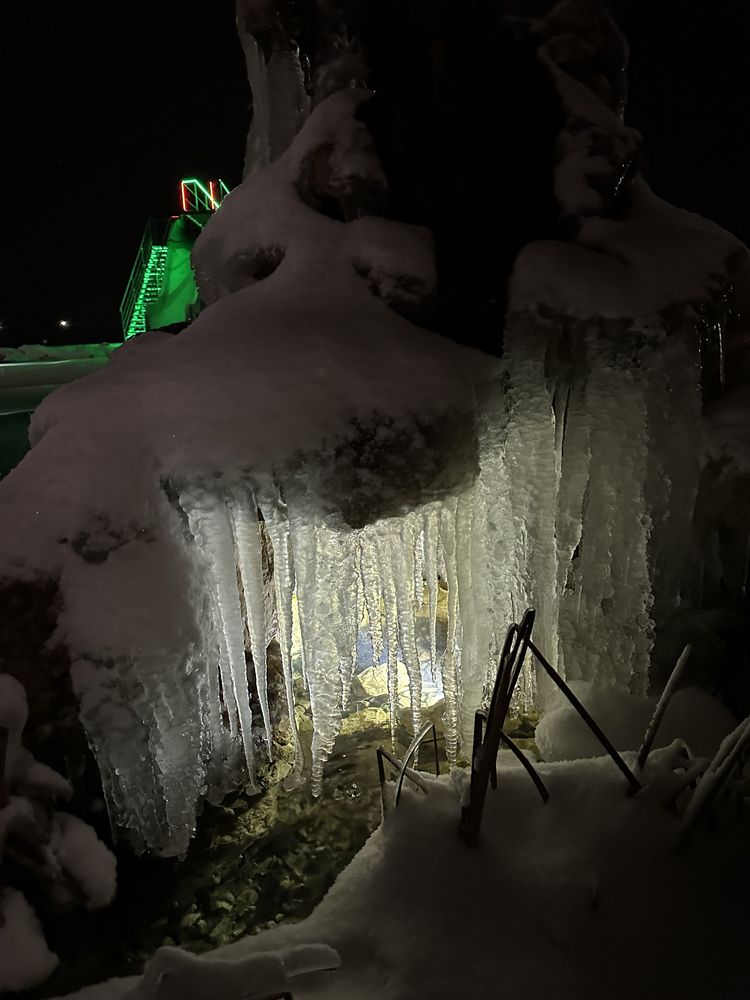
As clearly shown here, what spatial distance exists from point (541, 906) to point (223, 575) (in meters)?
1.85

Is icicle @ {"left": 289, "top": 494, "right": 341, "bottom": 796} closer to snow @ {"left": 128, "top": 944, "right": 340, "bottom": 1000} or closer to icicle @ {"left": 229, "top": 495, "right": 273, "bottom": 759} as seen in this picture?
icicle @ {"left": 229, "top": 495, "right": 273, "bottom": 759}

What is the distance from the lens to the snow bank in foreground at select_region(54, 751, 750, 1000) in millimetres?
1452

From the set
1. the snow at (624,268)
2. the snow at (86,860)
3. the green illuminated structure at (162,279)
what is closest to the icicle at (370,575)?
the snow at (624,268)

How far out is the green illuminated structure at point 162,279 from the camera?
1096 centimetres

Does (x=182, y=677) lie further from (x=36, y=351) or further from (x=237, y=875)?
(x=36, y=351)

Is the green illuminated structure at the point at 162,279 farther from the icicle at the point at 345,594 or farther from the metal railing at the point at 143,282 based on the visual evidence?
the icicle at the point at 345,594

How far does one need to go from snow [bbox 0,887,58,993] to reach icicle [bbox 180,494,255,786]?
3.62 ft

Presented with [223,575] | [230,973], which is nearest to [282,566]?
[223,575]

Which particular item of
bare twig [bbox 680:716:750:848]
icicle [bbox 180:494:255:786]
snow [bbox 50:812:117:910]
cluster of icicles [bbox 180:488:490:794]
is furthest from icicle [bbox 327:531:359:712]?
bare twig [bbox 680:716:750:848]

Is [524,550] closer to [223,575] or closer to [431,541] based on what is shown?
[431,541]

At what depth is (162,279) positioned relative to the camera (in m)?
11.8

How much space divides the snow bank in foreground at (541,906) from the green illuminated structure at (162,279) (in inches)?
401

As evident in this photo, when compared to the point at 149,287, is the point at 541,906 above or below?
below

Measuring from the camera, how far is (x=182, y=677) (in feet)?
8.84
